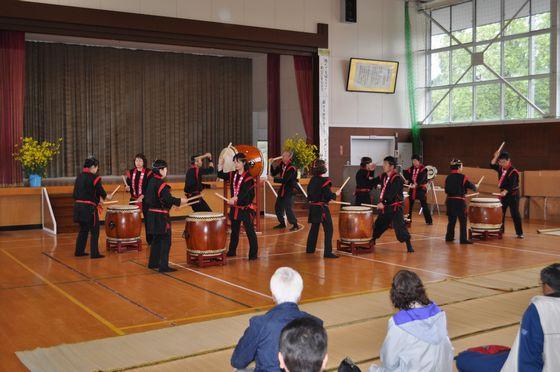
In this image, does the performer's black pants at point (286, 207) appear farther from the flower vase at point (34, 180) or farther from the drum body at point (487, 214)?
the flower vase at point (34, 180)

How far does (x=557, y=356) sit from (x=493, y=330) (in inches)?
69.8

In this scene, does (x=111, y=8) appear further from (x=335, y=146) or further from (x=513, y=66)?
(x=513, y=66)

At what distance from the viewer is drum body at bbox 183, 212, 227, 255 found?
796 centimetres

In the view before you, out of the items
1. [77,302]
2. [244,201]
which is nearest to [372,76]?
[244,201]

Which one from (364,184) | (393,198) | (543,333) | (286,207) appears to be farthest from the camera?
(286,207)

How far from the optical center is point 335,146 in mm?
16422

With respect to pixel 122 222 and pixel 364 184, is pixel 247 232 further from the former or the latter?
pixel 364 184

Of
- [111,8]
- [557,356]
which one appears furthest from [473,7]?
[557,356]

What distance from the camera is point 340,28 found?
53.2ft

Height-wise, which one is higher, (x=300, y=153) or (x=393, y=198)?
(x=300, y=153)

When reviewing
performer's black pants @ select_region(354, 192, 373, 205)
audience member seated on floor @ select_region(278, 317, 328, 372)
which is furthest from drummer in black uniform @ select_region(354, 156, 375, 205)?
audience member seated on floor @ select_region(278, 317, 328, 372)

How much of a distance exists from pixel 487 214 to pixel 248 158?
412cm

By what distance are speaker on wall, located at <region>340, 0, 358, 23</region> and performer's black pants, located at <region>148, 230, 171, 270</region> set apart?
1009 cm

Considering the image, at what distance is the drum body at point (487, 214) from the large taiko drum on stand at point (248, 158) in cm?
370
